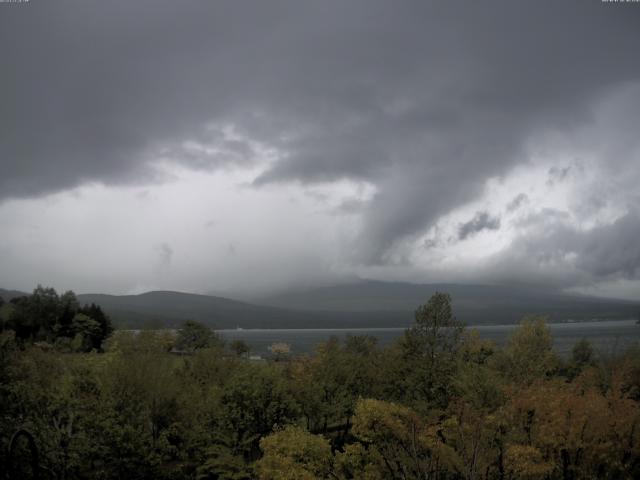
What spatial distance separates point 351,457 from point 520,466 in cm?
1013

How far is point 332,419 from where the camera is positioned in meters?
47.8

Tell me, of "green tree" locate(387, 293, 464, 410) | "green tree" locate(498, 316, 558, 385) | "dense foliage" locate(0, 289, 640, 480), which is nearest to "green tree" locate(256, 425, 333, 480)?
"dense foliage" locate(0, 289, 640, 480)

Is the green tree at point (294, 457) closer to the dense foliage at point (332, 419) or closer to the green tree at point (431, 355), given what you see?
the dense foliage at point (332, 419)

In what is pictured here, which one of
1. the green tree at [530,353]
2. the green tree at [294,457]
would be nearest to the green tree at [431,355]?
the green tree at [294,457]

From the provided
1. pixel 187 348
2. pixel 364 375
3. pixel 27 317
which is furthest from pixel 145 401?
pixel 27 317

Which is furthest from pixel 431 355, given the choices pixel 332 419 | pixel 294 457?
pixel 294 457

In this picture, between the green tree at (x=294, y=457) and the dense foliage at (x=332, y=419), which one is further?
the green tree at (x=294, y=457)

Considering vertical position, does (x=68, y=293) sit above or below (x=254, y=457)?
above

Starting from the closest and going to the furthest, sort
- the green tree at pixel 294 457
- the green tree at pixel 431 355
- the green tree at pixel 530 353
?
1. the green tree at pixel 294 457
2. the green tree at pixel 431 355
3. the green tree at pixel 530 353

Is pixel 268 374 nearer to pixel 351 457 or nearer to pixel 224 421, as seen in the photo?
pixel 224 421

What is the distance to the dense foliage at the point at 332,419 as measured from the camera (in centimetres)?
2831

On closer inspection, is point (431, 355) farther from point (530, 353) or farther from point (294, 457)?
point (530, 353)

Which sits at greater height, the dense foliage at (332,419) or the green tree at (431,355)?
the green tree at (431,355)

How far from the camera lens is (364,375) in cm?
4903
